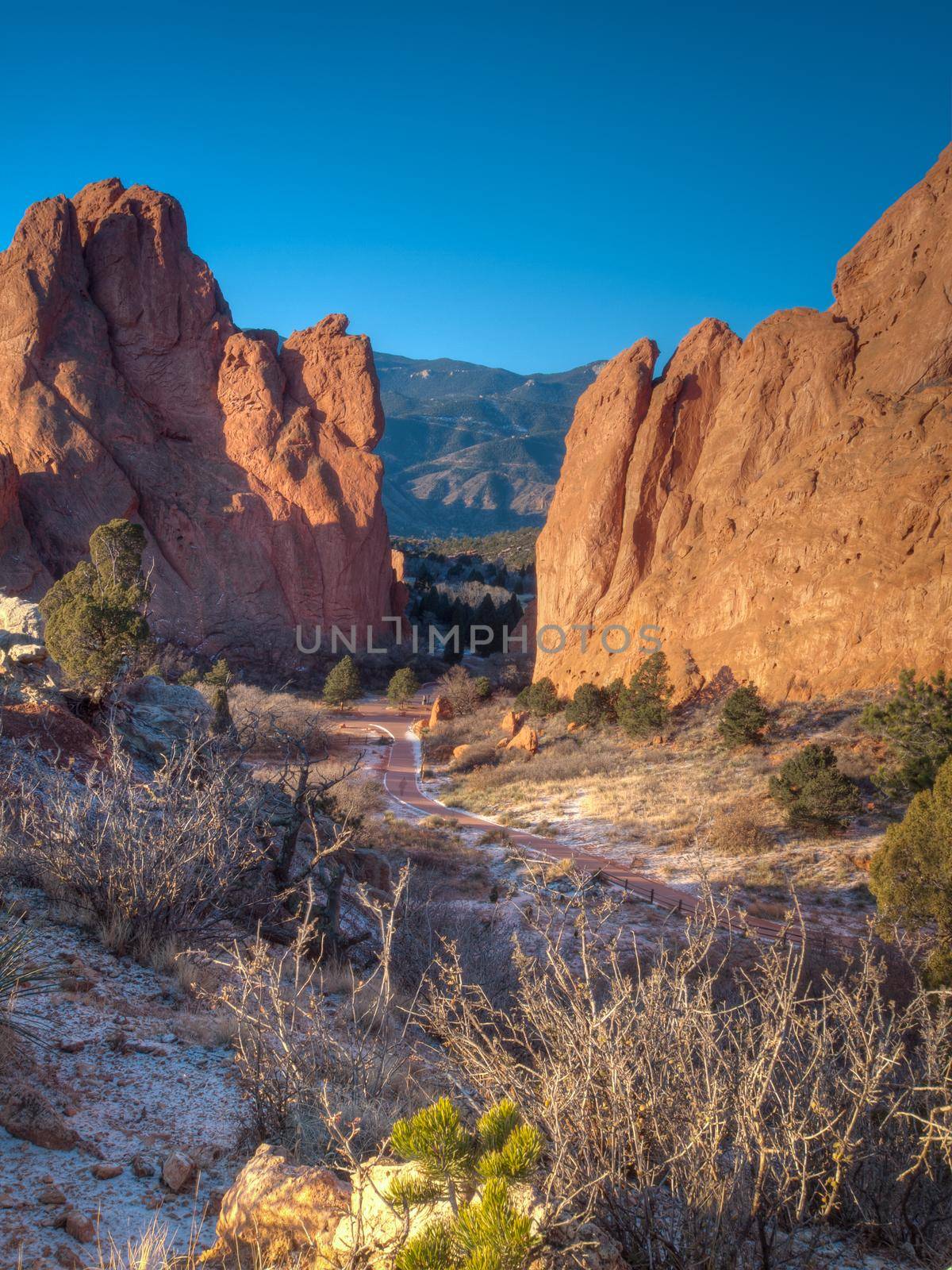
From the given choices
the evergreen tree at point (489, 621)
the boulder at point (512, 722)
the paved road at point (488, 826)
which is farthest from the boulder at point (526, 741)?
the evergreen tree at point (489, 621)

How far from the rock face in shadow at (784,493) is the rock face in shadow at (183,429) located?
1299 centimetres

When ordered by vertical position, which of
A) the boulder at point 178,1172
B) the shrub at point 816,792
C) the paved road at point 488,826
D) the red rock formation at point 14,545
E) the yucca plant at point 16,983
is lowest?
the paved road at point 488,826

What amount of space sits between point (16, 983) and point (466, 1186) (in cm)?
232

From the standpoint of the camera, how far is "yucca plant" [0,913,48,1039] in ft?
10.3

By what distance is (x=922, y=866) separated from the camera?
823cm

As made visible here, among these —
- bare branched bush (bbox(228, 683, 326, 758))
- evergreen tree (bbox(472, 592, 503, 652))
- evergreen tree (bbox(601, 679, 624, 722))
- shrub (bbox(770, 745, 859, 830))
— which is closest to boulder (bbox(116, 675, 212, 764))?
bare branched bush (bbox(228, 683, 326, 758))

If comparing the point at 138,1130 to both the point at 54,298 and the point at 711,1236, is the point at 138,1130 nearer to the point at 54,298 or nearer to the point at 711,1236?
the point at 711,1236

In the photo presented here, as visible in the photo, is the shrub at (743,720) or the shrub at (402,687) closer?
the shrub at (743,720)

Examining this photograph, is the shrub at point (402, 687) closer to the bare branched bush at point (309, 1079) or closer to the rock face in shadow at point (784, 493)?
the rock face in shadow at point (784, 493)

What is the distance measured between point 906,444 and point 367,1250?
25104 mm

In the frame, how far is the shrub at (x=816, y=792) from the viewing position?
1468 cm

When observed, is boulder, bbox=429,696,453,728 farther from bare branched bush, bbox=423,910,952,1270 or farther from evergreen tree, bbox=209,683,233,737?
bare branched bush, bbox=423,910,952,1270

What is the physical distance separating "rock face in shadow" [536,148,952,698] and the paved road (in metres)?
7.37

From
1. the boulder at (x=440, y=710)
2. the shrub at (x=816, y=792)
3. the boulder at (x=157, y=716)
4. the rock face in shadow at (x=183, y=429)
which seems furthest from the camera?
the rock face in shadow at (x=183, y=429)
